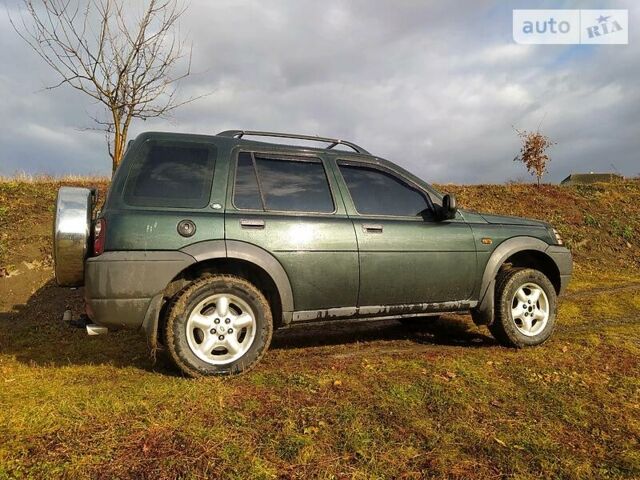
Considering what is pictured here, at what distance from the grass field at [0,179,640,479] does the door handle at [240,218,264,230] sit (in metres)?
1.18

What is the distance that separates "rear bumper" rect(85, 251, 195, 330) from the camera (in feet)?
10.8

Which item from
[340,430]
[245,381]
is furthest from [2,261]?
[340,430]

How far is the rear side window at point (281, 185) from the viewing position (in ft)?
12.5

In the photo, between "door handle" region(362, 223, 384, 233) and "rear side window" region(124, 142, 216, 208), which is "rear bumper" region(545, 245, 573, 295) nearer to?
"door handle" region(362, 223, 384, 233)

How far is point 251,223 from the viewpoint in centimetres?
367

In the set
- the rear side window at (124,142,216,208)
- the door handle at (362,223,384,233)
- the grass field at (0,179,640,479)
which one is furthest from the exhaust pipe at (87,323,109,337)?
the door handle at (362,223,384,233)

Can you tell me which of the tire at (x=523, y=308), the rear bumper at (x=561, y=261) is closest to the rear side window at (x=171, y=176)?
the tire at (x=523, y=308)

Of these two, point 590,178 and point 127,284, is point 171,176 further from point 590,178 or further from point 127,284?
point 590,178

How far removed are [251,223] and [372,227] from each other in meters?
1.12

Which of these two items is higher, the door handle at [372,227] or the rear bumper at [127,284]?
the door handle at [372,227]

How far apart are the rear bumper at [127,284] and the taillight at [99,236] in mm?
62

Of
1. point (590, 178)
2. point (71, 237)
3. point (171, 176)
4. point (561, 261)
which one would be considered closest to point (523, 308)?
point (561, 261)

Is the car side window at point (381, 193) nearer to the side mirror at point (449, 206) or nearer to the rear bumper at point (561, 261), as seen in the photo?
the side mirror at point (449, 206)

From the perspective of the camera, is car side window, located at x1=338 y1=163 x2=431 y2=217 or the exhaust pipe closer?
the exhaust pipe
